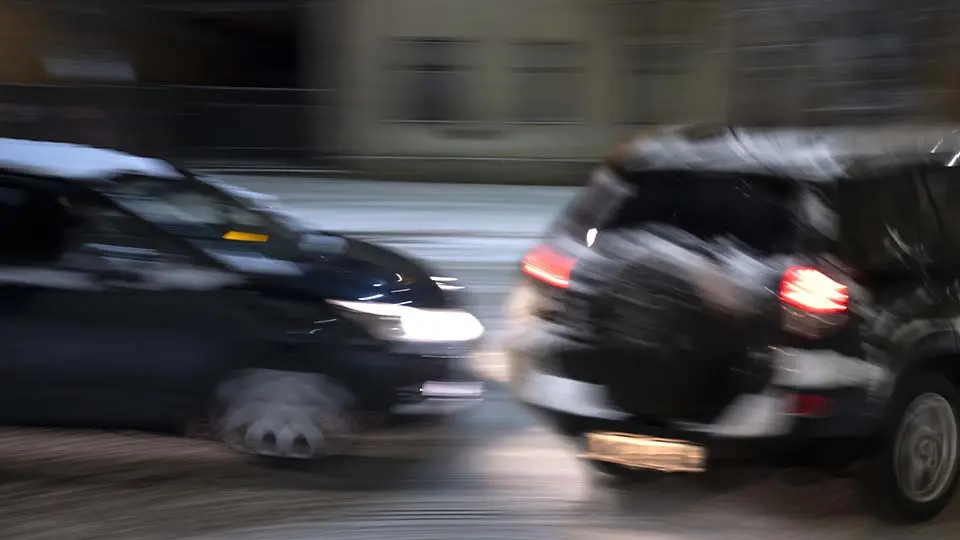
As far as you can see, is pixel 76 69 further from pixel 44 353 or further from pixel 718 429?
pixel 718 429

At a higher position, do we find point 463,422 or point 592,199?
point 592,199

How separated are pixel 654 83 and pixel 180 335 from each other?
15.1 m

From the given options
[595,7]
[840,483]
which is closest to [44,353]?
[840,483]

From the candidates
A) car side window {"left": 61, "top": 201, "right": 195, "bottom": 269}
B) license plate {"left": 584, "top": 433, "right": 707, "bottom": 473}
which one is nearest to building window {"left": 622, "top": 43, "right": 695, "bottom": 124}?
car side window {"left": 61, "top": 201, "right": 195, "bottom": 269}

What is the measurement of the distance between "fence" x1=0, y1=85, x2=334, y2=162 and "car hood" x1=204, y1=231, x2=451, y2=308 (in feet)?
42.7

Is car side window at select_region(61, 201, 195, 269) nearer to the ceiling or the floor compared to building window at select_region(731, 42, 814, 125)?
nearer to the floor

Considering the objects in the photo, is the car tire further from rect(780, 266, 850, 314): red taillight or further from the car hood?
the car hood

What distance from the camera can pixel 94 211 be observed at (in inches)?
198

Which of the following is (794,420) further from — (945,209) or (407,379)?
(407,379)

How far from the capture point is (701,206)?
4559 millimetres

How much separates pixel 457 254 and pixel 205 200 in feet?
20.1

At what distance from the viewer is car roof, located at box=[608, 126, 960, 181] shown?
4.41 metres

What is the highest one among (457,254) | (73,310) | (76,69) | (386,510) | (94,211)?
(76,69)

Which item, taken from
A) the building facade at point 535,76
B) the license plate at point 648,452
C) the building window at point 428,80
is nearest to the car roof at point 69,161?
the license plate at point 648,452
